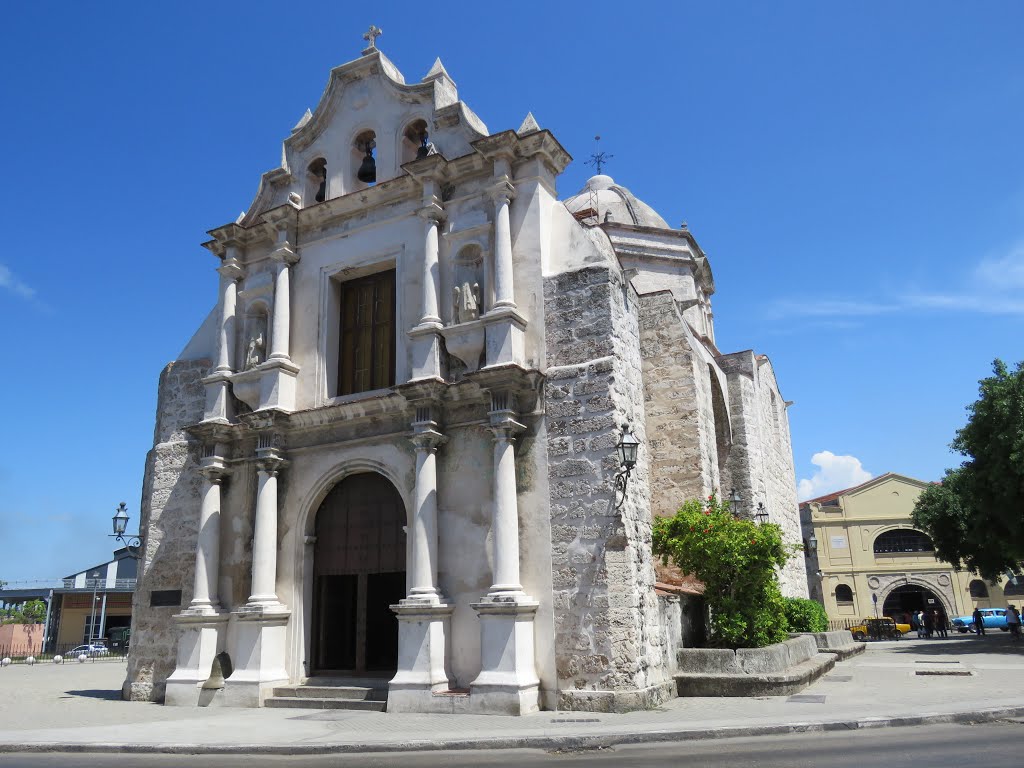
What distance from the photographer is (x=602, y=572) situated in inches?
432

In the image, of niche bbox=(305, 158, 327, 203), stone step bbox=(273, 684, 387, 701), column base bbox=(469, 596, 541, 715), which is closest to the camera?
column base bbox=(469, 596, 541, 715)

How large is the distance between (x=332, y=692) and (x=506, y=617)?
316 cm

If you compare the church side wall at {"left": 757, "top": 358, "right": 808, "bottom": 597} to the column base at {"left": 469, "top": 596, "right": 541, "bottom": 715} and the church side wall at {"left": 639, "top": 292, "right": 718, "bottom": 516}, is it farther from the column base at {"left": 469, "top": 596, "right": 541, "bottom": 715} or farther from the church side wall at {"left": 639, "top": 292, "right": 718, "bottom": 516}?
the column base at {"left": 469, "top": 596, "right": 541, "bottom": 715}

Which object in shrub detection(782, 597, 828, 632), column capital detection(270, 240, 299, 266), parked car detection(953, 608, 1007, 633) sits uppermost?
column capital detection(270, 240, 299, 266)

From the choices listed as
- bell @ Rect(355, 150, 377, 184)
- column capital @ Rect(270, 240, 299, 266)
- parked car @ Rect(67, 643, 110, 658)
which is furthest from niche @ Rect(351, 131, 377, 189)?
parked car @ Rect(67, 643, 110, 658)

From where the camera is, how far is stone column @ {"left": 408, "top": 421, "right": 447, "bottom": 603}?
464 inches

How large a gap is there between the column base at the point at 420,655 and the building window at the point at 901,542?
3965 centimetres

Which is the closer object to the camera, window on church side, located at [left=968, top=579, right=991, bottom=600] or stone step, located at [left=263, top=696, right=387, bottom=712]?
stone step, located at [left=263, top=696, right=387, bottom=712]

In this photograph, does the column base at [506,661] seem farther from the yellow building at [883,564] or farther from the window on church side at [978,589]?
the window on church side at [978,589]

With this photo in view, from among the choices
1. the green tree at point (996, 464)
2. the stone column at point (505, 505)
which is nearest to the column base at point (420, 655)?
the stone column at point (505, 505)

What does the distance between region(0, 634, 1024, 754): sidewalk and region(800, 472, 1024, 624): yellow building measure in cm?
3318

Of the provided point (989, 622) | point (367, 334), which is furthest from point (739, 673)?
point (989, 622)

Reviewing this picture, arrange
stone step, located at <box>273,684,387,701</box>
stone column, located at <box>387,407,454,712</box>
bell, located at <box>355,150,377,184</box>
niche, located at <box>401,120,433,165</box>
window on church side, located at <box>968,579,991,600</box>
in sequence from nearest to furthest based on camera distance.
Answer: stone column, located at <box>387,407,454,712</box>, stone step, located at <box>273,684,387,701</box>, niche, located at <box>401,120,433,165</box>, bell, located at <box>355,150,377,184</box>, window on church side, located at <box>968,579,991,600</box>

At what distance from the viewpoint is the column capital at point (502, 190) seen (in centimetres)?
1302
